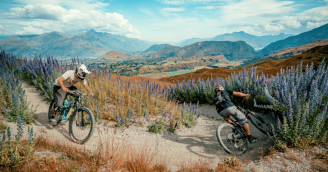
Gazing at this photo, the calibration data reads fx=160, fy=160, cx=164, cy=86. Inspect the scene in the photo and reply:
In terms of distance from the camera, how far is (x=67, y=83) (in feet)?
16.4

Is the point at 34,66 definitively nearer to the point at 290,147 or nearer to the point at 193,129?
the point at 193,129

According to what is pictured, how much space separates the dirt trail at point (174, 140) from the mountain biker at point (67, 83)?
0.77 metres

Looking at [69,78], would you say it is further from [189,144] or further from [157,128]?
[189,144]

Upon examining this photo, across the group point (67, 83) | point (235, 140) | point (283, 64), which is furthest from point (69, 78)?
point (283, 64)

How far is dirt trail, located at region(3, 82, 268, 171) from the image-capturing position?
4.30 m

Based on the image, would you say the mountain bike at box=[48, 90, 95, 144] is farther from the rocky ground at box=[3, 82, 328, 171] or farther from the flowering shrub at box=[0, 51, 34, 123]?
the flowering shrub at box=[0, 51, 34, 123]

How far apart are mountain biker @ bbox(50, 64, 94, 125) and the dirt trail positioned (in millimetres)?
767

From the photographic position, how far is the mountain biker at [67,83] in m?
4.61

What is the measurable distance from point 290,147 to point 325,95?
1.98 metres

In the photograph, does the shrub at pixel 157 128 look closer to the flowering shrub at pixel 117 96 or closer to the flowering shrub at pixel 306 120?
the flowering shrub at pixel 117 96

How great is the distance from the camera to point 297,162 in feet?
11.4

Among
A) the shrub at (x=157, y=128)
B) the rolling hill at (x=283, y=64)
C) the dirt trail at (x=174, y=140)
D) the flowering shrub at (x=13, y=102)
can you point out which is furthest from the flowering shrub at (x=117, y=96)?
the rolling hill at (x=283, y=64)

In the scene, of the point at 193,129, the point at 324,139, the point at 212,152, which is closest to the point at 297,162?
the point at 324,139

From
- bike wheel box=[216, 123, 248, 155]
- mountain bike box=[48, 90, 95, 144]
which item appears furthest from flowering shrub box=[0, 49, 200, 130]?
bike wheel box=[216, 123, 248, 155]
